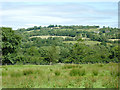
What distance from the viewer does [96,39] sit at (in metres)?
136

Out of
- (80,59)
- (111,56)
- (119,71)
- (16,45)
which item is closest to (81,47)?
(80,59)

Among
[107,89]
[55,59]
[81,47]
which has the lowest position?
[55,59]

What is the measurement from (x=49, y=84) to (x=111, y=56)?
54.2 m

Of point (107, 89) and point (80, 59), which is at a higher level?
point (107, 89)

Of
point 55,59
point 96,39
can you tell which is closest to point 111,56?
point 55,59

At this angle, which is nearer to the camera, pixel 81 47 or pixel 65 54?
pixel 81 47

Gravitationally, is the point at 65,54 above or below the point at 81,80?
below

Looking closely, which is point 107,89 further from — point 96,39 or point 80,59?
point 96,39

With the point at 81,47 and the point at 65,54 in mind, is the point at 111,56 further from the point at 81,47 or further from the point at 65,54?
the point at 65,54

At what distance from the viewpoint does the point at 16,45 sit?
3741 cm

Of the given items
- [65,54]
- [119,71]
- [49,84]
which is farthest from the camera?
[65,54]

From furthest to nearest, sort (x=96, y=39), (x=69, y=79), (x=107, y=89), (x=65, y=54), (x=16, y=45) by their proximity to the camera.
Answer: (x=96, y=39)
(x=65, y=54)
(x=16, y=45)
(x=69, y=79)
(x=107, y=89)

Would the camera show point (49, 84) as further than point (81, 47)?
No

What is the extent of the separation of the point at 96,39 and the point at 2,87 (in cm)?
13212
